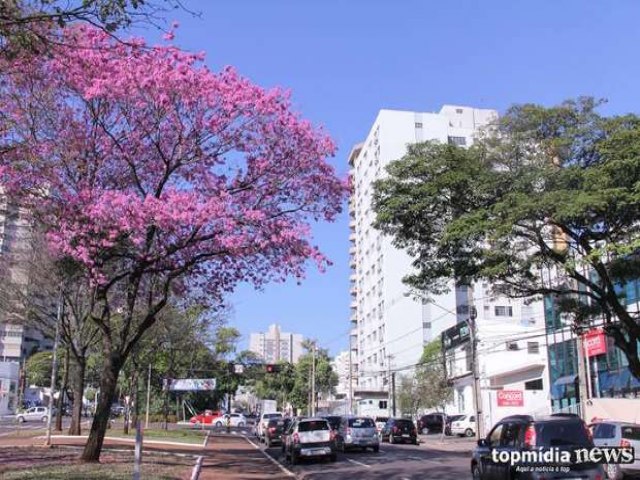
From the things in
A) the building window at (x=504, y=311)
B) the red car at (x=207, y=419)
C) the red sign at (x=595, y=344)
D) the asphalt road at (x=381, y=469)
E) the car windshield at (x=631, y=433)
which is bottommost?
the asphalt road at (x=381, y=469)

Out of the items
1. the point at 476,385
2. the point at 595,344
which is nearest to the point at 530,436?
the point at 476,385

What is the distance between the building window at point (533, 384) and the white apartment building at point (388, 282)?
95.0ft

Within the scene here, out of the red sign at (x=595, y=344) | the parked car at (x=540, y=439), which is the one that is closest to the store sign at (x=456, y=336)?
the red sign at (x=595, y=344)

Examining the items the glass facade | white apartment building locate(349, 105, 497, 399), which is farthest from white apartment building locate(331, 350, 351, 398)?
the glass facade

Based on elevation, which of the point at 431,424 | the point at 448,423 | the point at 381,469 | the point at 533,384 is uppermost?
the point at 533,384

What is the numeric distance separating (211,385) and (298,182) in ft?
180

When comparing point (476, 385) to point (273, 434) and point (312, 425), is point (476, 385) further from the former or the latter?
point (273, 434)

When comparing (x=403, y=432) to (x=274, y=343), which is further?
(x=274, y=343)

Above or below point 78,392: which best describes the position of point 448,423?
below

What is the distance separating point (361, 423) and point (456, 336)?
37336 mm

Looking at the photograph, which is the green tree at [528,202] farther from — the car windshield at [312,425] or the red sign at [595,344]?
the red sign at [595,344]

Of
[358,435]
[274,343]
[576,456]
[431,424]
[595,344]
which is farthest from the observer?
[274,343]

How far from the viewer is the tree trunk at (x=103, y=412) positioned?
20.0 m

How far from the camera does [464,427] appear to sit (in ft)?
178
